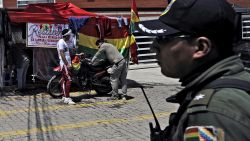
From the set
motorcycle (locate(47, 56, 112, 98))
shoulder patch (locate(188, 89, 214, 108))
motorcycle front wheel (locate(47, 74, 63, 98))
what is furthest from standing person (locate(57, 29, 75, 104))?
shoulder patch (locate(188, 89, 214, 108))

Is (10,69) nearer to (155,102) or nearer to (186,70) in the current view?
(155,102)

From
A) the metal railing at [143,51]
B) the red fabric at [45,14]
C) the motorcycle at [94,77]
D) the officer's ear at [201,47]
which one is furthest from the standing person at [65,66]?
the metal railing at [143,51]

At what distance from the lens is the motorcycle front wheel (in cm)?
1120

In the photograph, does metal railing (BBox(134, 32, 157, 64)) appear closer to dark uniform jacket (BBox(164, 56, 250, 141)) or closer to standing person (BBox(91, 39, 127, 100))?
standing person (BBox(91, 39, 127, 100))

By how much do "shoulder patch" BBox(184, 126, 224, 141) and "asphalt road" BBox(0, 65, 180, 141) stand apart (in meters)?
5.74

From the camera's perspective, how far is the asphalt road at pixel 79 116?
7453 millimetres

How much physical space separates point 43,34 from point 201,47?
37.0 feet

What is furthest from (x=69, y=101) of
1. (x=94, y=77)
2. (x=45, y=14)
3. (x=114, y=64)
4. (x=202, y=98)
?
(x=202, y=98)

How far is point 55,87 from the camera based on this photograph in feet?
37.0

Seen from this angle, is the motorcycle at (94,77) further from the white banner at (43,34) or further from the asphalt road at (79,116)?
the white banner at (43,34)

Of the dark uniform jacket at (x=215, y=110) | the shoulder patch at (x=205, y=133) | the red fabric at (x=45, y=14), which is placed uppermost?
the dark uniform jacket at (x=215, y=110)

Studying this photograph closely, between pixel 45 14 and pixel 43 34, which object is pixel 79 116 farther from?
pixel 45 14

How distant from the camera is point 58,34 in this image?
41.7ft

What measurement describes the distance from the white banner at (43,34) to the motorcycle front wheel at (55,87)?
5.69ft
